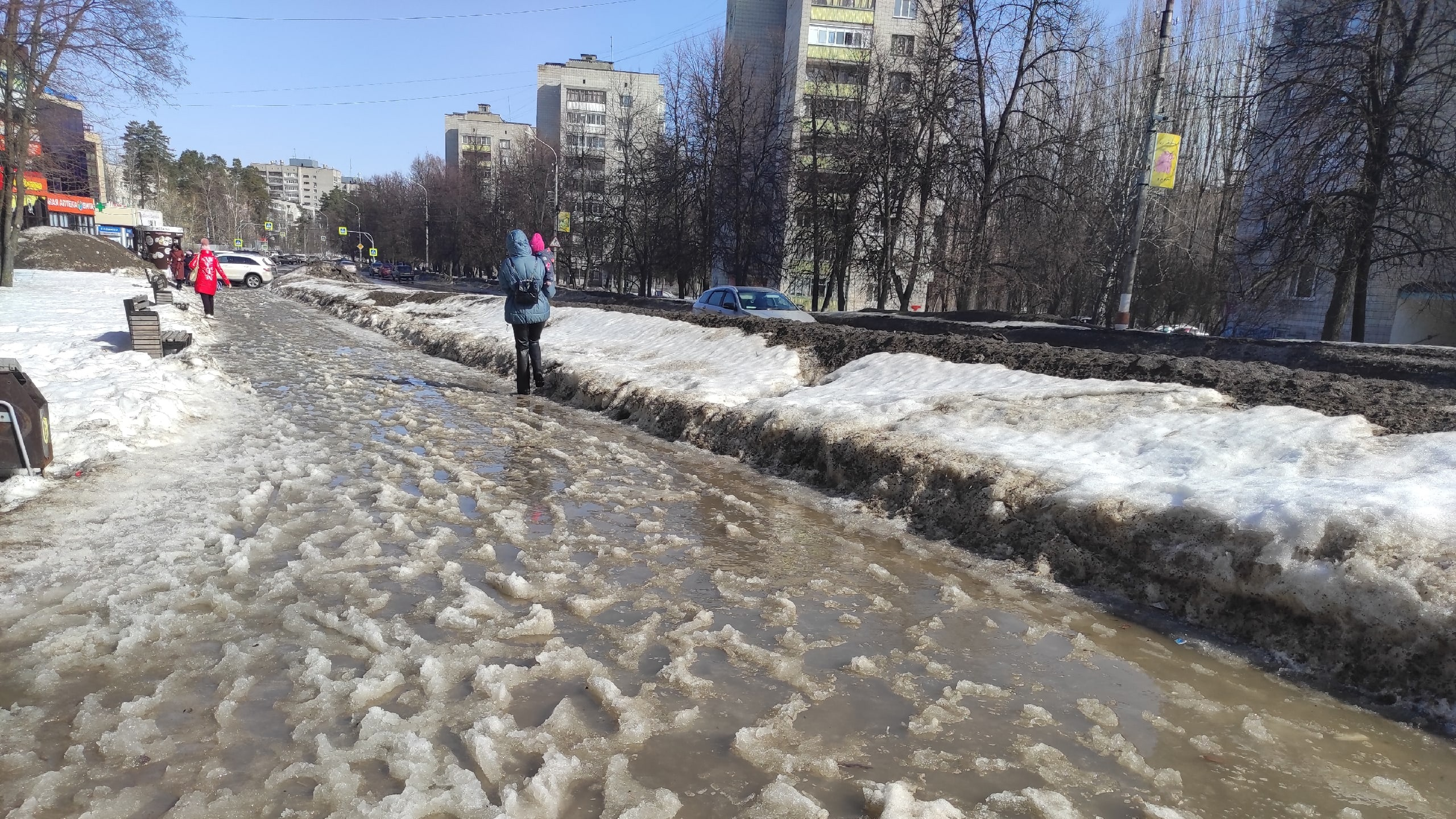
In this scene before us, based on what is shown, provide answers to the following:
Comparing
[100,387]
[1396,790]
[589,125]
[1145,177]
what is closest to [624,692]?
[1396,790]

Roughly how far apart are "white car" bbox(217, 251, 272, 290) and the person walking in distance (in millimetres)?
41430

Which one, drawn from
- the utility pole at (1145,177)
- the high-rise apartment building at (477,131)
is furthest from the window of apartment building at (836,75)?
the high-rise apartment building at (477,131)

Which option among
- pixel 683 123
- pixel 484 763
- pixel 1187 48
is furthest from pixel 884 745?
→ pixel 1187 48

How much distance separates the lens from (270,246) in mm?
143250

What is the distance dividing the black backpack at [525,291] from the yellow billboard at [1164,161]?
14056 mm

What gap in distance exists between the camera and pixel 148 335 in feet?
Answer: 37.9

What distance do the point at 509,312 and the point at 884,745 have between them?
9286 millimetres

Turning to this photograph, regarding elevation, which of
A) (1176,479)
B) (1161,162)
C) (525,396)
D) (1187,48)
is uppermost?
(1187,48)

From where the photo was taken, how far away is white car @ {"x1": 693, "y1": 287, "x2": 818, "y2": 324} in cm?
1903

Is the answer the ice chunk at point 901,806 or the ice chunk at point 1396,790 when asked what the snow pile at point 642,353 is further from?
the ice chunk at point 1396,790

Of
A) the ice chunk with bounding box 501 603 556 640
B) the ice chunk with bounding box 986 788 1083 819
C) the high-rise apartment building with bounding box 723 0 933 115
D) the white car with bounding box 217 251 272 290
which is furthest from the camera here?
the white car with bounding box 217 251 272 290

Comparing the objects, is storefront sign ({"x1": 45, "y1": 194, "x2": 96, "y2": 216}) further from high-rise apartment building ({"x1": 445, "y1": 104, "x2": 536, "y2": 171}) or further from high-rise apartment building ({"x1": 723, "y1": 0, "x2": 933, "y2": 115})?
high-rise apartment building ({"x1": 445, "y1": 104, "x2": 536, "y2": 171})

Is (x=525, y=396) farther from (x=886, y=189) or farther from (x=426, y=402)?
(x=886, y=189)

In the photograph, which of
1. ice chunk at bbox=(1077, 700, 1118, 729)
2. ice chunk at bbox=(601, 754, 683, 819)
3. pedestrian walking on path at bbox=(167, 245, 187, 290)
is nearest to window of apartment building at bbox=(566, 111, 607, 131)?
pedestrian walking on path at bbox=(167, 245, 187, 290)
